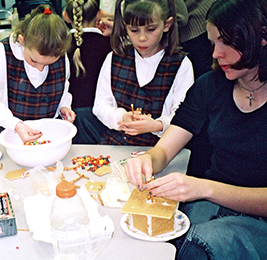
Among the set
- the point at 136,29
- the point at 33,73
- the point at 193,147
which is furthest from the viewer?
the point at 193,147

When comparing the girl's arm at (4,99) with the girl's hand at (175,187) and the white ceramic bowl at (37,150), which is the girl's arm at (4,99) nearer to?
the white ceramic bowl at (37,150)

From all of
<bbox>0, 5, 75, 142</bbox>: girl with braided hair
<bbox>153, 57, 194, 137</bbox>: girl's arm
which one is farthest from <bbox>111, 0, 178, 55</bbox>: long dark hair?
<bbox>0, 5, 75, 142</bbox>: girl with braided hair

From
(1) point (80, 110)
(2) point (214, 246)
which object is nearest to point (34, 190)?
(2) point (214, 246)

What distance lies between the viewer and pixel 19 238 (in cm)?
104

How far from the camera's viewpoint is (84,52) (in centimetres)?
238

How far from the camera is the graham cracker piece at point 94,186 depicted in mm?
1281

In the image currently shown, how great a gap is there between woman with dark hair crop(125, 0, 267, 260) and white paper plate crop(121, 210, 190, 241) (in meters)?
0.04

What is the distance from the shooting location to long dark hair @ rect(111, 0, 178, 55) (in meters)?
1.76

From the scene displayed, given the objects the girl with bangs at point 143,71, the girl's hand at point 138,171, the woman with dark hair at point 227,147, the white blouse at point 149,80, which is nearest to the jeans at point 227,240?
the woman with dark hair at point 227,147

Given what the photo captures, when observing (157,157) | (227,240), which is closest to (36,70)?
(157,157)

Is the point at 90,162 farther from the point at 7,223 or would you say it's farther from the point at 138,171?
the point at 7,223

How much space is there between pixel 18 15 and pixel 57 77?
36.6 inches

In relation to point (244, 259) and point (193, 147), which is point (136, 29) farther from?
point (244, 259)

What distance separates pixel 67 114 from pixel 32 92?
0.79 feet
